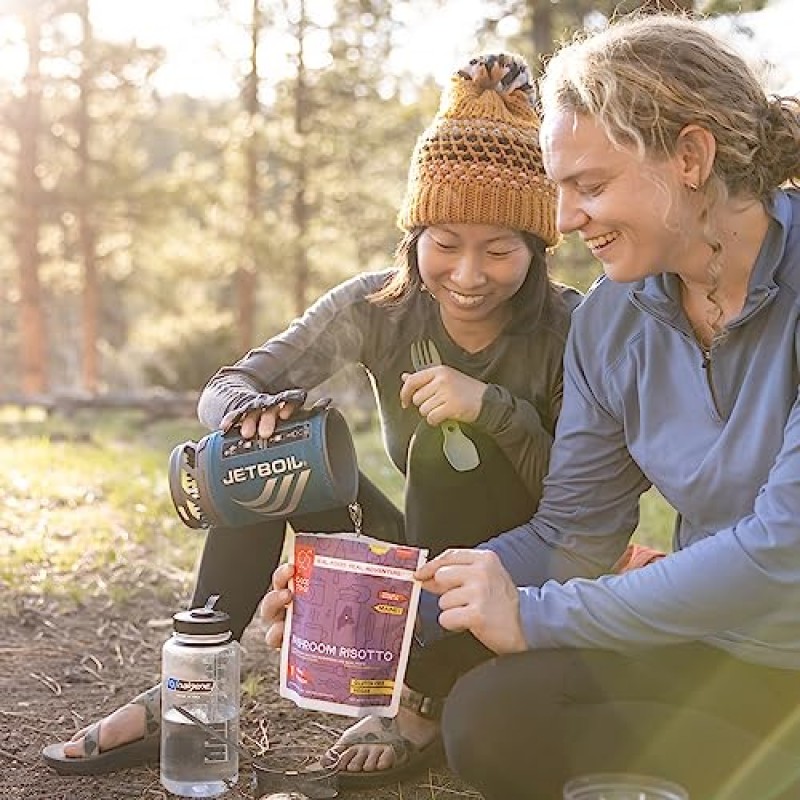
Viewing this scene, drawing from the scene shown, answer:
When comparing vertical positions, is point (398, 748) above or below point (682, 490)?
below

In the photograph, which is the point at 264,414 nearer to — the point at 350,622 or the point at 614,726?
the point at 350,622

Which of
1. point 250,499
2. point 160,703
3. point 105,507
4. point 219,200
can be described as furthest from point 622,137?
point 219,200

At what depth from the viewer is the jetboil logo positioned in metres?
2.45

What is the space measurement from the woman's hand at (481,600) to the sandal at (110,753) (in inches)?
36.6

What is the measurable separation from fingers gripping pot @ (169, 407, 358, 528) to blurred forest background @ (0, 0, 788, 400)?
12557mm

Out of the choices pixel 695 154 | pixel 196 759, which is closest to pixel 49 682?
pixel 196 759

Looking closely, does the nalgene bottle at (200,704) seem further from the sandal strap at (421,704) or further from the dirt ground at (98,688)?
the sandal strap at (421,704)

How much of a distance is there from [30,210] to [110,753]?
18.9 metres

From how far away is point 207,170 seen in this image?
19859 mm

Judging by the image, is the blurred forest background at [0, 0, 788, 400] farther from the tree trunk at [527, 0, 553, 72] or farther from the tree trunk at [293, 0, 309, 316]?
the tree trunk at [527, 0, 553, 72]

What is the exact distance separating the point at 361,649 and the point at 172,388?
15.2 m

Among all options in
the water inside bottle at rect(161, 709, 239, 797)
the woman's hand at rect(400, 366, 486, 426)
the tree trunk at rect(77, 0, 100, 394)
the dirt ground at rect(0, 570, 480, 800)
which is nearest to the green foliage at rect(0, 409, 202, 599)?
the dirt ground at rect(0, 570, 480, 800)

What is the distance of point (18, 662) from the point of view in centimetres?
361

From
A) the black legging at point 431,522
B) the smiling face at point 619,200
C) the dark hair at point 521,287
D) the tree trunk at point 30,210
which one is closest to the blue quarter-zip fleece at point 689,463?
the smiling face at point 619,200
